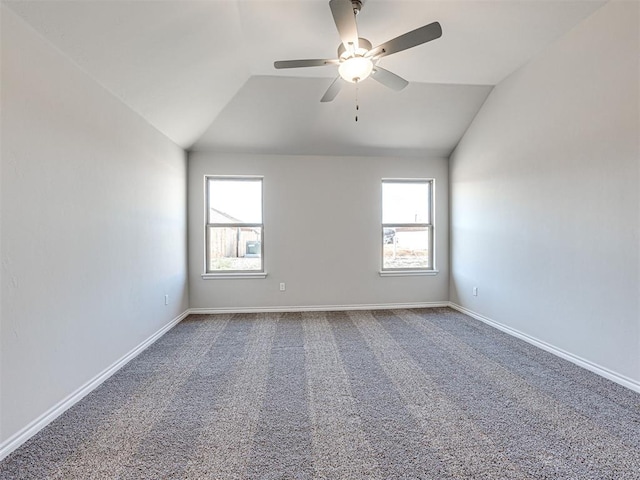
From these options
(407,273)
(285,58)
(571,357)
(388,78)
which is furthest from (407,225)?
(285,58)

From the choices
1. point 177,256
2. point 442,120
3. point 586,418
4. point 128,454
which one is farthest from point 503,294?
point 177,256

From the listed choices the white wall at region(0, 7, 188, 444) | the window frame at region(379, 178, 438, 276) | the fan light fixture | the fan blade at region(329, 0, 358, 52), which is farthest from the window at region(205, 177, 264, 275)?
the fan blade at region(329, 0, 358, 52)

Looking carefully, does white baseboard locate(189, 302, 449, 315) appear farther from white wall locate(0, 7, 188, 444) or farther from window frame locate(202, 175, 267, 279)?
white wall locate(0, 7, 188, 444)

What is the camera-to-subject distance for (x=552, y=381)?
7.69ft

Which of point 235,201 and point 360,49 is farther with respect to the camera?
point 235,201

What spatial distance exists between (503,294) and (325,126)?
3.05 metres

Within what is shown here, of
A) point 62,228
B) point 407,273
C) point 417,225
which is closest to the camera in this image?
point 62,228

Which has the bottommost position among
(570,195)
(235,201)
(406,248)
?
(406,248)

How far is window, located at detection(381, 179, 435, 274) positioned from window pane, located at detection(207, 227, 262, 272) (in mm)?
1976

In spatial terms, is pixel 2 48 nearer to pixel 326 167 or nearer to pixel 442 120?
pixel 326 167

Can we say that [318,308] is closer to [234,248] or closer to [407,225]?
[234,248]

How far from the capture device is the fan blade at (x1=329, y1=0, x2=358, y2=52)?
1746 millimetres

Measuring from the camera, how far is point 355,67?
2.12 meters

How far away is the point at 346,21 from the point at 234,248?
3.37 metres
